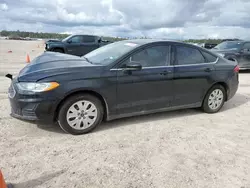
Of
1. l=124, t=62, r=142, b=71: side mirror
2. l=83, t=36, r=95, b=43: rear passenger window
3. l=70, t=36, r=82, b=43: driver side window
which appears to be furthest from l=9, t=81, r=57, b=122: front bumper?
l=83, t=36, r=95, b=43: rear passenger window

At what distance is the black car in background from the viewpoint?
3.44 metres

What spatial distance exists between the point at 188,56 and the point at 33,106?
3075 millimetres

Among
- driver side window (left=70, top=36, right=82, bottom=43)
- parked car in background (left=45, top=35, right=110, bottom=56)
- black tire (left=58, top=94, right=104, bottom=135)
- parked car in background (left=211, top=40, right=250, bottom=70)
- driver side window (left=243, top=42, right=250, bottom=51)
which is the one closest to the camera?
black tire (left=58, top=94, right=104, bottom=135)

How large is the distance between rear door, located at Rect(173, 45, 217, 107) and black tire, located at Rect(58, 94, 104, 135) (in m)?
1.59

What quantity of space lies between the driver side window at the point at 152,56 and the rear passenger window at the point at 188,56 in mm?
269

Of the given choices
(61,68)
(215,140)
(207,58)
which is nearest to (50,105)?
(61,68)

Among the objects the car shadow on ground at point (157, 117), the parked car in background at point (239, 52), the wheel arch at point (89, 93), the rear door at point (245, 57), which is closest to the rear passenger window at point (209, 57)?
the car shadow on ground at point (157, 117)

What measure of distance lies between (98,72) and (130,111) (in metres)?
0.93

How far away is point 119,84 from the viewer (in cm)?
387

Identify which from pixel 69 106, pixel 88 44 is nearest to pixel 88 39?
pixel 88 44

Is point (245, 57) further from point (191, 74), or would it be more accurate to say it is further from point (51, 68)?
point (51, 68)

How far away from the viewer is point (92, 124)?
382 cm

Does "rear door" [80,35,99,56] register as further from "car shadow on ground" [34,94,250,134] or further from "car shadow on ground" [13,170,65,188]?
"car shadow on ground" [13,170,65,188]

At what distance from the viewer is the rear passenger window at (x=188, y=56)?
4527 mm
